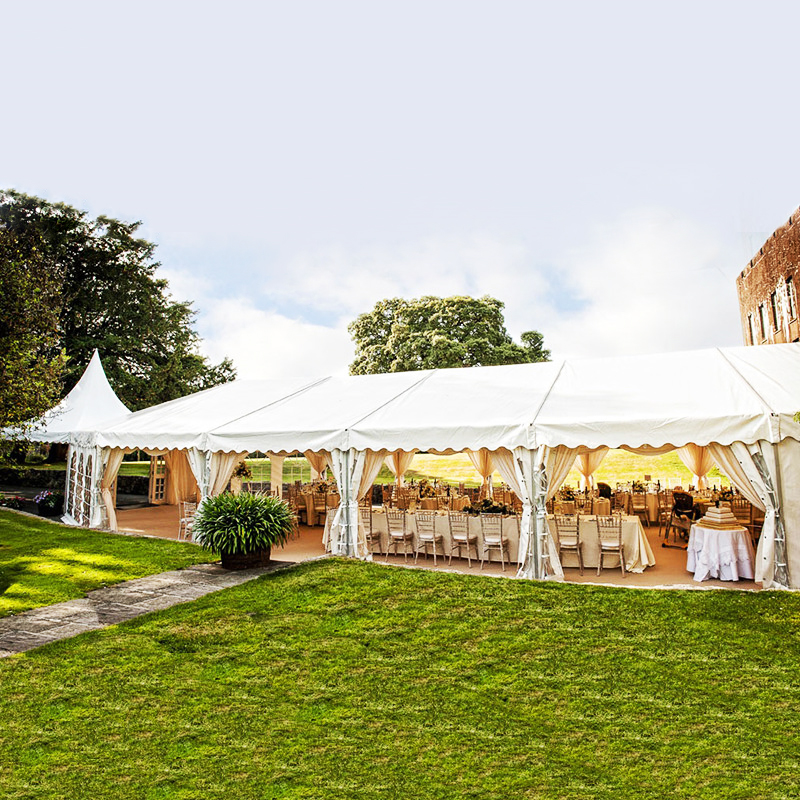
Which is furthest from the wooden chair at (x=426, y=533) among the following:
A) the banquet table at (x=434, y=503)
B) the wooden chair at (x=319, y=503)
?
the wooden chair at (x=319, y=503)

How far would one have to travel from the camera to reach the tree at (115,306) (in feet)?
85.6

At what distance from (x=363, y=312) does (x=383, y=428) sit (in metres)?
24.0

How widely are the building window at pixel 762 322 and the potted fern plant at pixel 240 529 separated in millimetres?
15239

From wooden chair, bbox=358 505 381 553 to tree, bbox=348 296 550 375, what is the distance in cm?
1861

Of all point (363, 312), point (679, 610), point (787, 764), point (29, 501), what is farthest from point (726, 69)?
point (363, 312)

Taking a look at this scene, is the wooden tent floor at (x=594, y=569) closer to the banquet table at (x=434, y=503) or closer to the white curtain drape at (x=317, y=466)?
the banquet table at (x=434, y=503)

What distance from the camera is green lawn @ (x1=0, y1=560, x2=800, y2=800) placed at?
374 centimetres

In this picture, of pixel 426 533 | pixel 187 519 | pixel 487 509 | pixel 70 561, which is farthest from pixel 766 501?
pixel 187 519

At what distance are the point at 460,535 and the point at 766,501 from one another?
4.26 m

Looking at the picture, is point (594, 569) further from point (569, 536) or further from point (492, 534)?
point (492, 534)

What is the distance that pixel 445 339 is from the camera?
96.1 ft

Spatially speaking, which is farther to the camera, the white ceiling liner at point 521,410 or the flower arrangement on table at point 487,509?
the flower arrangement on table at point 487,509

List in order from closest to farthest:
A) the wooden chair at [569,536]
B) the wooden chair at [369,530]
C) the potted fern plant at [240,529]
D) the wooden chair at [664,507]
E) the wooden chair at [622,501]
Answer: the potted fern plant at [240,529]
the wooden chair at [569,536]
the wooden chair at [369,530]
the wooden chair at [664,507]
the wooden chair at [622,501]

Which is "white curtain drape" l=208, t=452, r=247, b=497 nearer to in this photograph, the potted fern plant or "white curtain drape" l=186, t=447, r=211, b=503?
"white curtain drape" l=186, t=447, r=211, b=503
